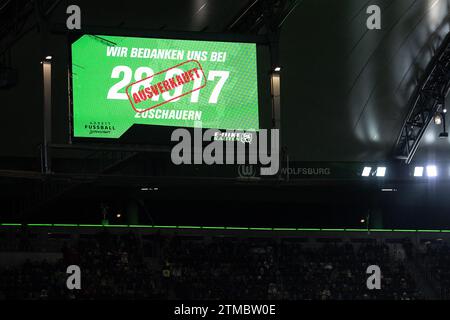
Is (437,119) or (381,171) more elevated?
(437,119)

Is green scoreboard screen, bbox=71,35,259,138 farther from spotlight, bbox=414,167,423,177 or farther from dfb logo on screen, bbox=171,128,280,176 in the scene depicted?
spotlight, bbox=414,167,423,177

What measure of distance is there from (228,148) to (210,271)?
12396mm

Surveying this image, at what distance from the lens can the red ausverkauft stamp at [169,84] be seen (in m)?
21.0

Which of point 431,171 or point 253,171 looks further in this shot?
point 431,171

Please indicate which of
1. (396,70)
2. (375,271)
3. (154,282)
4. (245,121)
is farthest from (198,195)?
(245,121)

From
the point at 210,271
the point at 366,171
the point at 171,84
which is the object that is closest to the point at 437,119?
the point at 366,171

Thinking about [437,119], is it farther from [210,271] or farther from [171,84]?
[171,84]

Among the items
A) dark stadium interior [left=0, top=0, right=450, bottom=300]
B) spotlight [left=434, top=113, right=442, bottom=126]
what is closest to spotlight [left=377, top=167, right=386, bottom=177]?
dark stadium interior [left=0, top=0, right=450, bottom=300]

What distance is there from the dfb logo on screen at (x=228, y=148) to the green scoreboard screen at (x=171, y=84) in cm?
25

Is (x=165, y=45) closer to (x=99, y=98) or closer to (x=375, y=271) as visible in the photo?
(x=99, y=98)

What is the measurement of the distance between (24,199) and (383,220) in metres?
16.8

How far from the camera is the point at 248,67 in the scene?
69.8ft

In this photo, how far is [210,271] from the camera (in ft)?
106

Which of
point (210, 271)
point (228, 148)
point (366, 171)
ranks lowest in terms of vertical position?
point (210, 271)
